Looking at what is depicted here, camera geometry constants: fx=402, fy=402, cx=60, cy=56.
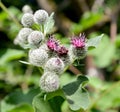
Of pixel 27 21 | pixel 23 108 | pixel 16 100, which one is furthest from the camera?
pixel 16 100

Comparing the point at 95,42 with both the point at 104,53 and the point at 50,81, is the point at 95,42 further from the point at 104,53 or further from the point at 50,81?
the point at 104,53

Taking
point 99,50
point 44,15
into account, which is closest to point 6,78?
point 99,50

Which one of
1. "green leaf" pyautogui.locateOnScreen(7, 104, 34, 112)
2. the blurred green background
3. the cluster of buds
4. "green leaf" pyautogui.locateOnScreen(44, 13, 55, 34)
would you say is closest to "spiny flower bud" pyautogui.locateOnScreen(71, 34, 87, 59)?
the cluster of buds

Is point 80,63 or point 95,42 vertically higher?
point 95,42

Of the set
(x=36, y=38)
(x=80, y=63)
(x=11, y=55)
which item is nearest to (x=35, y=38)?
(x=36, y=38)

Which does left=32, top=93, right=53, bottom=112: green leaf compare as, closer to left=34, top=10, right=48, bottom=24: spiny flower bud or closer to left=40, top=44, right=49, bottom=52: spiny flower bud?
left=40, top=44, right=49, bottom=52: spiny flower bud

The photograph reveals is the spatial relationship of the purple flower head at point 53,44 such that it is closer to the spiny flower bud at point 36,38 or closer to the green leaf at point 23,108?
the spiny flower bud at point 36,38

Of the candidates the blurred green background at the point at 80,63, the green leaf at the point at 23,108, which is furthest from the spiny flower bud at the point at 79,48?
the blurred green background at the point at 80,63
